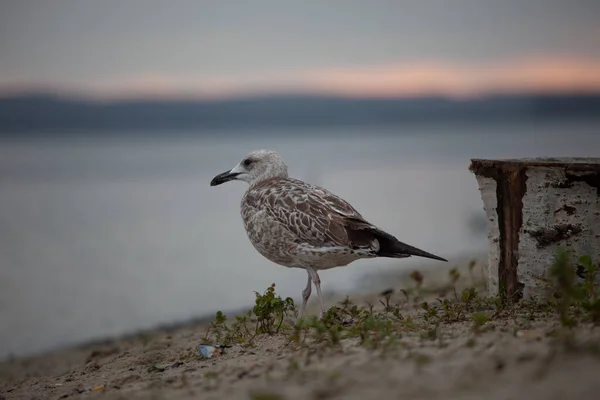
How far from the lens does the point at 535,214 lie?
6.57 m

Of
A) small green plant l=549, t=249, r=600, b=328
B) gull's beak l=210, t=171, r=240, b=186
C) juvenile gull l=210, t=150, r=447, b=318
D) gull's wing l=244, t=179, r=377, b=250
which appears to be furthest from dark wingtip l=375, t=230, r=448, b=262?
gull's beak l=210, t=171, r=240, b=186

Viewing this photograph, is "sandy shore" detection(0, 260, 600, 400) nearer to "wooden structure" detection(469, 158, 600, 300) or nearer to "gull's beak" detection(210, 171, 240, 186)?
"wooden structure" detection(469, 158, 600, 300)

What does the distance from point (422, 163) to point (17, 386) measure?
31.8 metres

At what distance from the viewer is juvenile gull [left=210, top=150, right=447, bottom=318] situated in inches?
274

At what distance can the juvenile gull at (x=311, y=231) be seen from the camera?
6.95 m

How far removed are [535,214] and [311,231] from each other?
2026mm

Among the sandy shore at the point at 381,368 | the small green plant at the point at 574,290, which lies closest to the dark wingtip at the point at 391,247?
the sandy shore at the point at 381,368

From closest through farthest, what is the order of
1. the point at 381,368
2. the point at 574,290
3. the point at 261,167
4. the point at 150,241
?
the point at 381,368, the point at 574,290, the point at 261,167, the point at 150,241

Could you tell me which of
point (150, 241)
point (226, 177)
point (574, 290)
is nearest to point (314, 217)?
point (226, 177)

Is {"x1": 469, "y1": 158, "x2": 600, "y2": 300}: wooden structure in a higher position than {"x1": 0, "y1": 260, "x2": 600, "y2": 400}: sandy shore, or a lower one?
higher

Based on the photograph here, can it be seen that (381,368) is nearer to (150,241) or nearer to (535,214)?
(535,214)

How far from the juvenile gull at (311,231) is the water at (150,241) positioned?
4.51 metres

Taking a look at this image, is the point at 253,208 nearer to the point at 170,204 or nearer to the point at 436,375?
the point at 436,375

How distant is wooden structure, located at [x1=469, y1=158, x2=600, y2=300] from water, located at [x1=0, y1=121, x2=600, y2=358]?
6.06 meters
